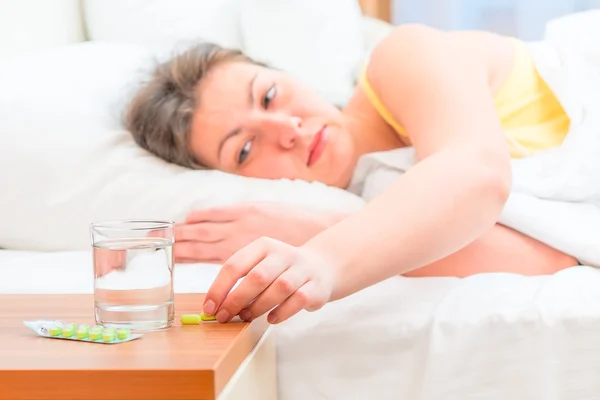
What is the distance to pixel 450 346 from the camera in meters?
0.96

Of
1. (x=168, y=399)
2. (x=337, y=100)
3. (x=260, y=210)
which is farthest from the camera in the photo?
(x=337, y=100)

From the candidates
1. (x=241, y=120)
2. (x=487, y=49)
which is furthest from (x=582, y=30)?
(x=241, y=120)

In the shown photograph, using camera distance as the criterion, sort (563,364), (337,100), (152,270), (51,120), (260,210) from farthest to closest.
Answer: (337,100) → (51,120) → (260,210) → (563,364) → (152,270)

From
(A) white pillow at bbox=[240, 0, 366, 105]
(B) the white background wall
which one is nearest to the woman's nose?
(A) white pillow at bbox=[240, 0, 366, 105]

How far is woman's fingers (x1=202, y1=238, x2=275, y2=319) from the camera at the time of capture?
0.82 m

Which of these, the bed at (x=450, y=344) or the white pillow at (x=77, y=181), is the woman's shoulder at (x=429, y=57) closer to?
A: the white pillow at (x=77, y=181)

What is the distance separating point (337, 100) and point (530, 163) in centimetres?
46

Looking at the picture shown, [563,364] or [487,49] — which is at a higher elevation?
[487,49]

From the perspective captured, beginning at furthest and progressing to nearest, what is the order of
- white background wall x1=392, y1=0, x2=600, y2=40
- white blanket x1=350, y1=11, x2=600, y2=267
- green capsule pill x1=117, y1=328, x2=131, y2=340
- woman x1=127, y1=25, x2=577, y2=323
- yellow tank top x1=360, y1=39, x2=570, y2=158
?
white background wall x1=392, y1=0, x2=600, y2=40, yellow tank top x1=360, y1=39, x2=570, y2=158, white blanket x1=350, y1=11, x2=600, y2=267, woman x1=127, y1=25, x2=577, y2=323, green capsule pill x1=117, y1=328, x2=131, y2=340

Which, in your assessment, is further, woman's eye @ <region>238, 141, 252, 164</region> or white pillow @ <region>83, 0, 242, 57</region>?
white pillow @ <region>83, 0, 242, 57</region>

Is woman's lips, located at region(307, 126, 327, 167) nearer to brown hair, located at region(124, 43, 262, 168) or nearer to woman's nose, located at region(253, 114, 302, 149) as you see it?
woman's nose, located at region(253, 114, 302, 149)

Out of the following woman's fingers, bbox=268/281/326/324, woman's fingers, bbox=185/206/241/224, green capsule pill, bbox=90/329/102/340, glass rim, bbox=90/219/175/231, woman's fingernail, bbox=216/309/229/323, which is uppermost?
glass rim, bbox=90/219/175/231

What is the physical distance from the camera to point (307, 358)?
986mm

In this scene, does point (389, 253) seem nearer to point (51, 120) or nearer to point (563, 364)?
point (563, 364)
